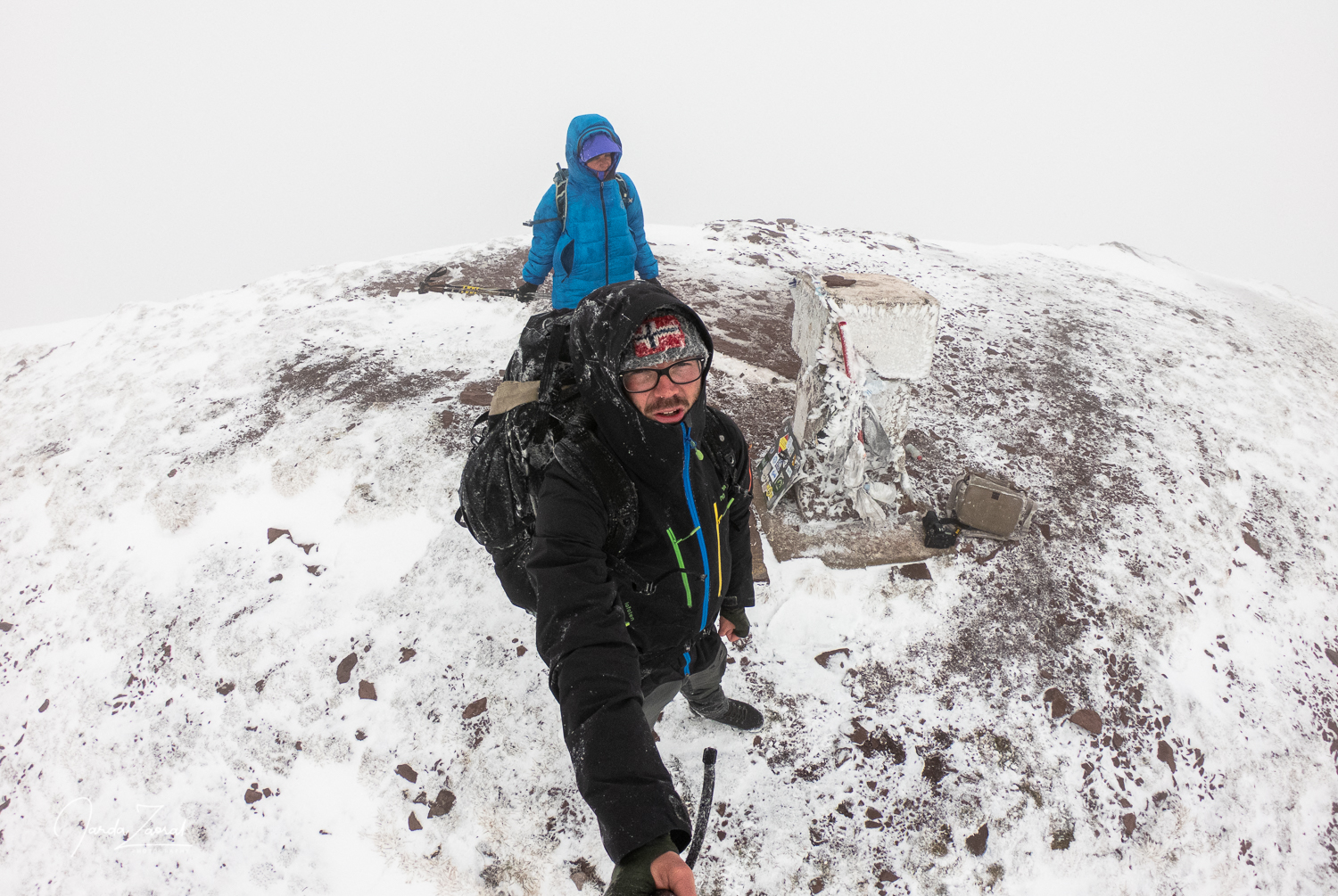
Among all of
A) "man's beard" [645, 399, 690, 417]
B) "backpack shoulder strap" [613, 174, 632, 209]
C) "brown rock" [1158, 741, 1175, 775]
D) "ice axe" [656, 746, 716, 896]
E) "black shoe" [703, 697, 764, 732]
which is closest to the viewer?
"ice axe" [656, 746, 716, 896]

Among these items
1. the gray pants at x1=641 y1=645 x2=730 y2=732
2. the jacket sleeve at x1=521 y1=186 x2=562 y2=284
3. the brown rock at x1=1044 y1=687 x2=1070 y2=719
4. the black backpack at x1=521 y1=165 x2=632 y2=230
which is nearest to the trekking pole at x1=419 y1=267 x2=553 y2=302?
the jacket sleeve at x1=521 y1=186 x2=562 y2=284

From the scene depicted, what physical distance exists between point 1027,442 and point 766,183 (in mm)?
105936

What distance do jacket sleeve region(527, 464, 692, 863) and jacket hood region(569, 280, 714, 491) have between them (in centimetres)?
25

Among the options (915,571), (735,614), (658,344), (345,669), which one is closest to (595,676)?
(658,344)

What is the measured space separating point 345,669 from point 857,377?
4.96 meters

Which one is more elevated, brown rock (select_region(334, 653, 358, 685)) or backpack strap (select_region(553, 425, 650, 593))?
backpack strap (select_region(553, 425, 650, 593))

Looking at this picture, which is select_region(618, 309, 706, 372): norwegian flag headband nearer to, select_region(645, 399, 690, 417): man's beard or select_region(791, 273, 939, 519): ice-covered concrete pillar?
select_region(645, 399, 690, 417): man's beard

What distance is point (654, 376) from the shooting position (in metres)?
2.16

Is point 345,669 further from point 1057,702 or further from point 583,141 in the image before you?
point 1057,702

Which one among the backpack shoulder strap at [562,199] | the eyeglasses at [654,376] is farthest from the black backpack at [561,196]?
the eyeglasses at [654,376]

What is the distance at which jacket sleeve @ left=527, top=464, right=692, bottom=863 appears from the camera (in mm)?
1728

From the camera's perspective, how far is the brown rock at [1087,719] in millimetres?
4066

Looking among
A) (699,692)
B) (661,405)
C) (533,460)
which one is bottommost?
(699,692)

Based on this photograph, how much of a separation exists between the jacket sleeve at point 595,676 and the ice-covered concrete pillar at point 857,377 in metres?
3.50
